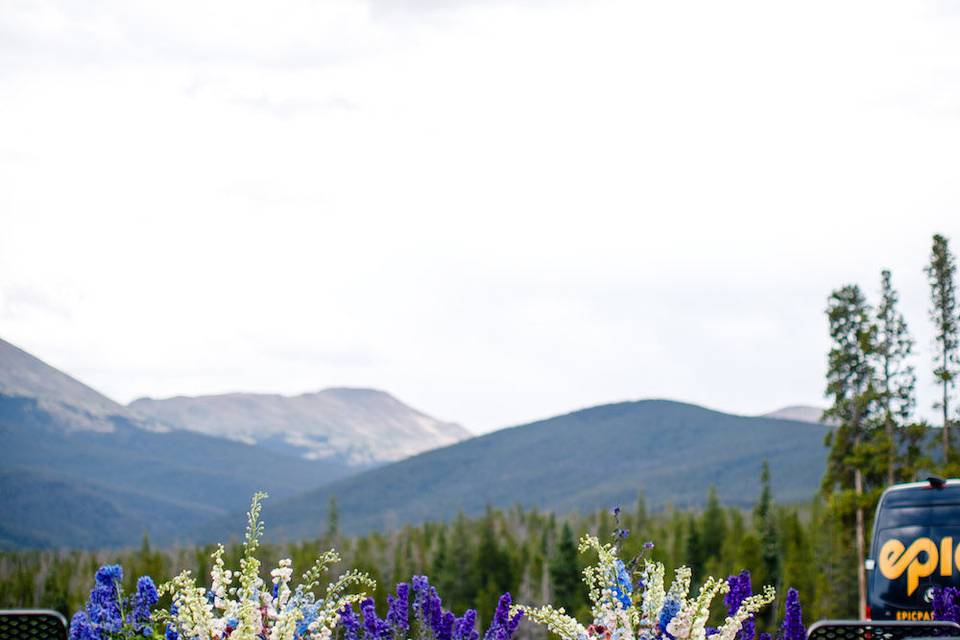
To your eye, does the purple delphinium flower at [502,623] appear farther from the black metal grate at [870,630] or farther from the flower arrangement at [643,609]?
the black metal grate at [870,630]

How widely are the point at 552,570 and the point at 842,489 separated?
42350mm

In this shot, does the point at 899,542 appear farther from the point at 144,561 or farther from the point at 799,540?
the point at 144,561

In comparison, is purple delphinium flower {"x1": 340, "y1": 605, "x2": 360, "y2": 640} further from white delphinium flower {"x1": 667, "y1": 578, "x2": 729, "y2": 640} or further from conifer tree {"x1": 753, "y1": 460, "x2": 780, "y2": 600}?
conifer tree {"x1": 753, "y1": 460, "x2": 780, "y2": 600}

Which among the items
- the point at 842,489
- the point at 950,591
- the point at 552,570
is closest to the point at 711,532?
the point at 552,570

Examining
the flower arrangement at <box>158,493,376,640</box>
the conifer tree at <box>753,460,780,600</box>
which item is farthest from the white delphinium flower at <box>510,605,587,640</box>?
the conifer tree at <box>753,460,780,600</box>

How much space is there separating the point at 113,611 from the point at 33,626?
206 centimetres

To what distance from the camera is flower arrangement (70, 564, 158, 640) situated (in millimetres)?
5887

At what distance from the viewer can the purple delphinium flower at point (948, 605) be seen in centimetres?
842

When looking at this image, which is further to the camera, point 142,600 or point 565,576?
point 565,576

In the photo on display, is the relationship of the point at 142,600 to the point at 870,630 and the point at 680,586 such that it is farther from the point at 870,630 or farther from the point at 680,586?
the point at 870,630

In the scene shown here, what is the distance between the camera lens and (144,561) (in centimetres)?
12494

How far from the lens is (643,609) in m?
5.20

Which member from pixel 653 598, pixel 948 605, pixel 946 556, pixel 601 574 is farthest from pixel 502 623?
pixel 946 556

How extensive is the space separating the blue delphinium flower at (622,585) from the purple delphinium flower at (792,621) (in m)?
2.57
